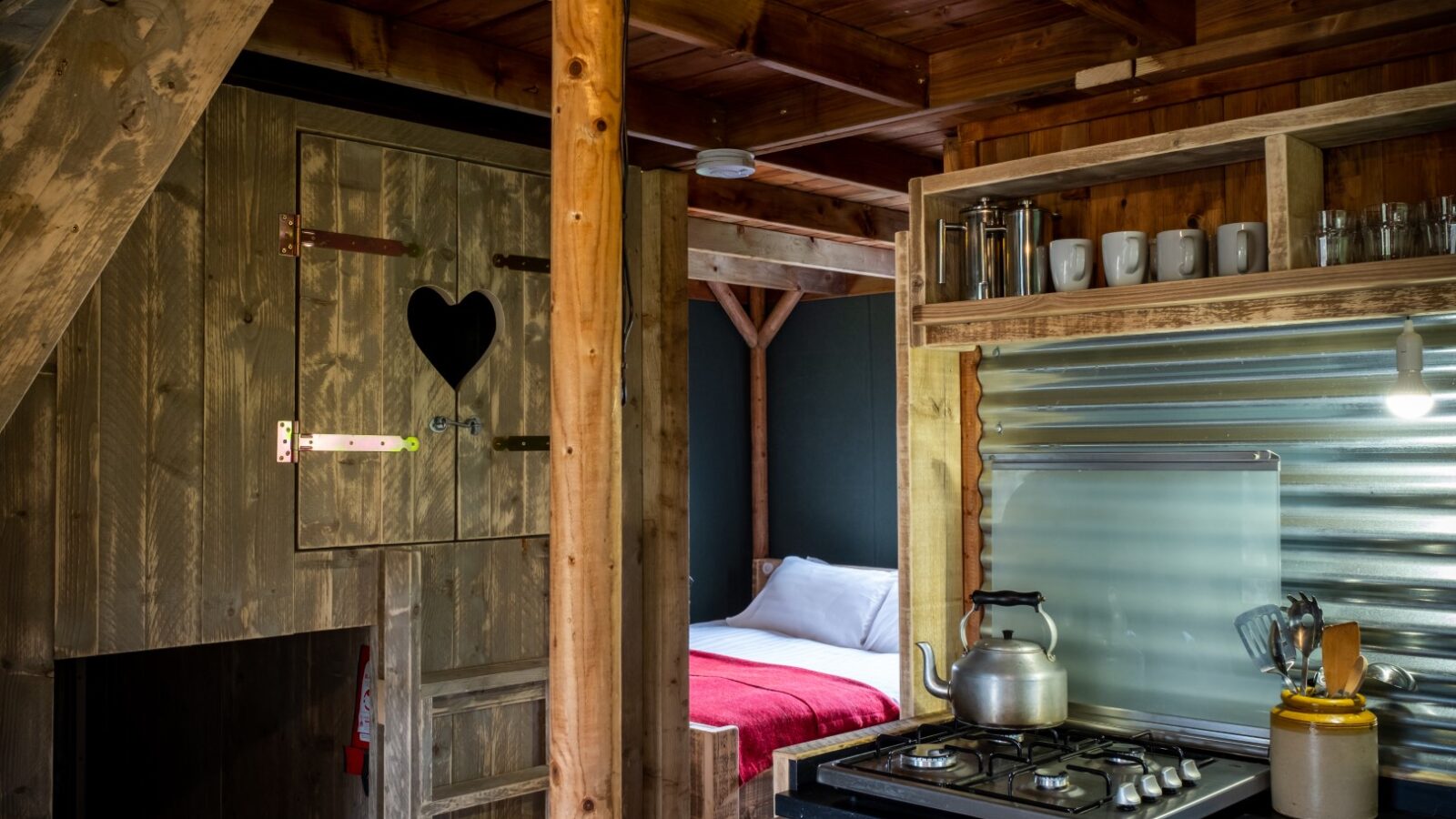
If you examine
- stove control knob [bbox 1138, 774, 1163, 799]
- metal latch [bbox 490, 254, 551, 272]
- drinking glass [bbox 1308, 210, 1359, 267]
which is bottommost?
stove control knob [bbox 1138, 774, 1163, 799]

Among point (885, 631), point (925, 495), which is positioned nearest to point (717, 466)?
point (885, 631)

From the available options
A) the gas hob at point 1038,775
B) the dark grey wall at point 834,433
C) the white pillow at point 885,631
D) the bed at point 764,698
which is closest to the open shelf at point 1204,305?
the gas hob at point 1038,775

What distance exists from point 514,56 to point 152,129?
1551mm

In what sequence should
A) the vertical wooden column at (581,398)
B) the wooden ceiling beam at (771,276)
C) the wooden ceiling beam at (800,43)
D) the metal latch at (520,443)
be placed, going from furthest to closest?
the wooden ceiling beam at (771,276) < the metal latch at (520,443) < the wooden ceiling beam at (800,43) < the vertical wooden column at (581,398)

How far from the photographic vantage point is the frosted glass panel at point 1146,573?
3.02 meters

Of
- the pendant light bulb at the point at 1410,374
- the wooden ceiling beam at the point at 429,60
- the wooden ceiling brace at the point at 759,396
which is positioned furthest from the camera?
the wooden ceiling brace at the point at 759,396

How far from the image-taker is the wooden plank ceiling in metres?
3.03

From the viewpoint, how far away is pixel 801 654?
677 cm

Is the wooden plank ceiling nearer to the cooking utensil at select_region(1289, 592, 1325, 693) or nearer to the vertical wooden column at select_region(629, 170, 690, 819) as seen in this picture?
the vertical wooden column at select_region(629, 170, 690, 819)

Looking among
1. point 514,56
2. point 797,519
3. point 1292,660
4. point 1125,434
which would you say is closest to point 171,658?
point 514,56

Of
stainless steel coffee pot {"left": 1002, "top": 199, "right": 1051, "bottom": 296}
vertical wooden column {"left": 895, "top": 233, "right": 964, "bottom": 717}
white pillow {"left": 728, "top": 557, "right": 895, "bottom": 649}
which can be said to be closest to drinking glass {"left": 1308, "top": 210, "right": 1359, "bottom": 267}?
stainless steel coffee pot {"left": 1002, "top": 199, "right": 1051, "bottom": 296}

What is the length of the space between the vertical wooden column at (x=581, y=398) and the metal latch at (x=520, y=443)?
1645 mm

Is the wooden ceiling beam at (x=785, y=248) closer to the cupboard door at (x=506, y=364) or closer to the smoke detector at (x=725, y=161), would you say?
the smoke detector at (x=725, y=161)

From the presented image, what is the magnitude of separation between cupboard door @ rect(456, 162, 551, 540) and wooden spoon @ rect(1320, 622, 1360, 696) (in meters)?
2.10
